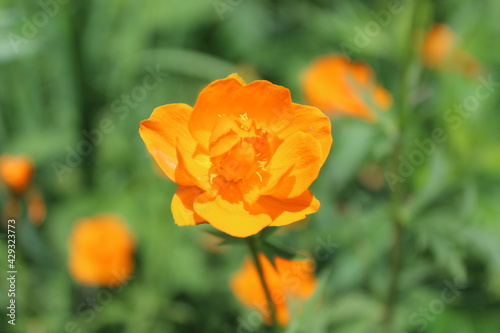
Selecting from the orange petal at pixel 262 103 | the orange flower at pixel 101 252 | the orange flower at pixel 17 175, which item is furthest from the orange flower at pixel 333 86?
the orange petal at pixel 262 103

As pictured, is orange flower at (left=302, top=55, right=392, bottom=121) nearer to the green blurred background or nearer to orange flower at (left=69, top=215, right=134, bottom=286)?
the green blurred background

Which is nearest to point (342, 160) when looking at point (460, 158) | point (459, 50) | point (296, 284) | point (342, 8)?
point (460, 158)

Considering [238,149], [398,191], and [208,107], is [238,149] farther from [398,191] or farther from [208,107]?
[398,191]

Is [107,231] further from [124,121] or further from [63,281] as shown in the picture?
[124,121]

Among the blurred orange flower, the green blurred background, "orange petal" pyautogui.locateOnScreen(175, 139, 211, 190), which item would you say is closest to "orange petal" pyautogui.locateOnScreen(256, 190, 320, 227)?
"orange petal" pyautogui.locateOnScreen(175, 139, 211, 190)

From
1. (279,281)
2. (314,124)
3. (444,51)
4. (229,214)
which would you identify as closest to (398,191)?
(279,281)

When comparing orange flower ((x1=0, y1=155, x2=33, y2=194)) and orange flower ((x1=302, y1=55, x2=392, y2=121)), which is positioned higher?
orange flower ((x1=302, y1=55, x2=392, y2=121))
